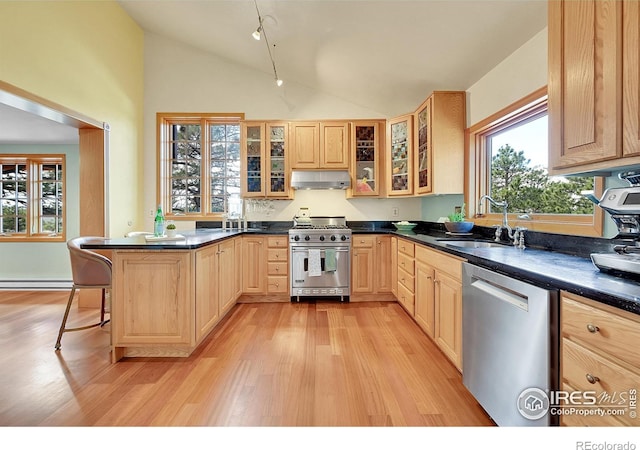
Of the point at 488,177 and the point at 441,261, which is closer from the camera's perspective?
the point at 441,261

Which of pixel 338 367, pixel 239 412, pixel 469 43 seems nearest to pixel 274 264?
pixel 338 367

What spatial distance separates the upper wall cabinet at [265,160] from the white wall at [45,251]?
375 cm

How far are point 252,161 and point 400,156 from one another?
81.8 inches

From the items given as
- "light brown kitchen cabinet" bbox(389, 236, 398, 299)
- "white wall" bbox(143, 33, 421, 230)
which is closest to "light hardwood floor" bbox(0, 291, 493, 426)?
"light brown kitchen cabinet" bbox(389, 236, 398, 299)

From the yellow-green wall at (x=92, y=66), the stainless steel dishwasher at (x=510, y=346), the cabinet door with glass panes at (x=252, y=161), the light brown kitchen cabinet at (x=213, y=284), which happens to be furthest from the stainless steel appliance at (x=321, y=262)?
the yellow-green wall at (x=92, y=66)

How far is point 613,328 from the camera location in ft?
2.96

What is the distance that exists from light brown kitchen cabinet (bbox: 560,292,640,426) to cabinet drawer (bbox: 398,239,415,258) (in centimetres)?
192

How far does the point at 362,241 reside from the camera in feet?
12.7

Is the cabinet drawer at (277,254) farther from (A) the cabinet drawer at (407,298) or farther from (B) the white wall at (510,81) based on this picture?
(B) the white wall at (510,81)

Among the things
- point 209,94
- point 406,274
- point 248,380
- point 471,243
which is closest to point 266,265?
point 406,274

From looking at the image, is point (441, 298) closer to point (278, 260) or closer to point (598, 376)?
point (598, 376)

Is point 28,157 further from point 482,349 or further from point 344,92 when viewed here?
point 482,349

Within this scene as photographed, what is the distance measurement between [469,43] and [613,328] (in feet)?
8.03

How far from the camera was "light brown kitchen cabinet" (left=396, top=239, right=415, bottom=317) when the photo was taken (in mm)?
2994
